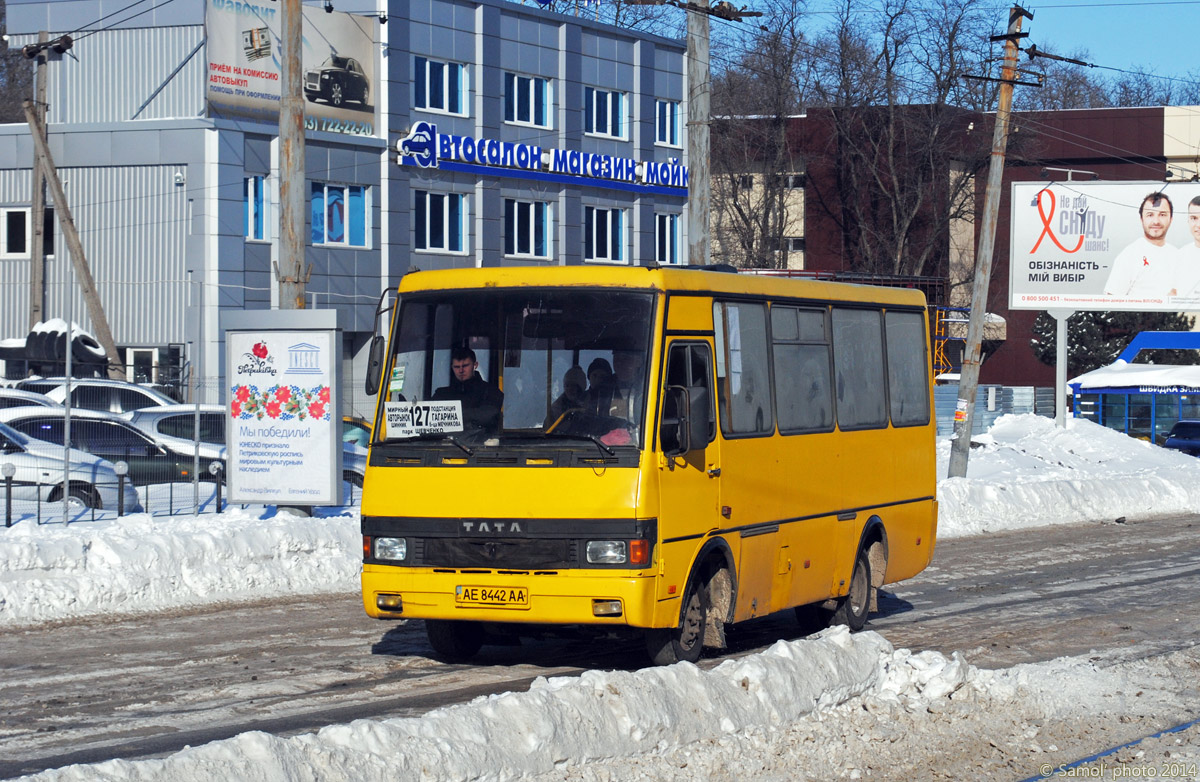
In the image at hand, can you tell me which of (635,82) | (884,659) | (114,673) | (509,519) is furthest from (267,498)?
(635,82)

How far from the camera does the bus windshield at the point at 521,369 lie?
955 centimetres

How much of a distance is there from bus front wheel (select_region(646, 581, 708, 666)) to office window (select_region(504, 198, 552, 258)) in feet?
123

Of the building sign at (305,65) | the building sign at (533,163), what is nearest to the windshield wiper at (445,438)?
the building sign at (305,65)

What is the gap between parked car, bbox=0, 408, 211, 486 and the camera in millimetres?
18484

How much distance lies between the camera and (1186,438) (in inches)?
1890

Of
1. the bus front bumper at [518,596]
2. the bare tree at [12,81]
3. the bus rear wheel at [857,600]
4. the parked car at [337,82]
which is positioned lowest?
the bus rear wheel at [857,600]

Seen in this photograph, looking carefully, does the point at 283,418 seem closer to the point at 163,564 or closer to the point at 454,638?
the point at 163,564

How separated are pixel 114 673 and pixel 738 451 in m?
4.27

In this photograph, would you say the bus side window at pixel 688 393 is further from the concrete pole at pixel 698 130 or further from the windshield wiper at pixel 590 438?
the concrete pole at pixel 698 130

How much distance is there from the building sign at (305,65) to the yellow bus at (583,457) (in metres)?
28.5

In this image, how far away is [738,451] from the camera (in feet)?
34.3

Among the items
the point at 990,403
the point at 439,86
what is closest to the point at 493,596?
A: the point at 439,86

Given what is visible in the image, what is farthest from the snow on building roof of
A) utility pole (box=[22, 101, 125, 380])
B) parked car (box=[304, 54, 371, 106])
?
utility pole (box=[22, 101, 125, 380])

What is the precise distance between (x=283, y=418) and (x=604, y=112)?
115 ft
